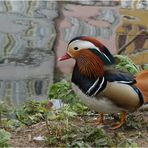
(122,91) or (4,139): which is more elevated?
(122,91)

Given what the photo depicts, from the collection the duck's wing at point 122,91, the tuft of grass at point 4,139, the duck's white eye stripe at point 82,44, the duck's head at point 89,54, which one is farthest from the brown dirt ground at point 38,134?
the duck's white eye stripe at point 82,44

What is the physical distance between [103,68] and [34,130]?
784 millimetres

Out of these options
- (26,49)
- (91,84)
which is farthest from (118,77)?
(26,49)

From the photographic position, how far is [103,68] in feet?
14.5

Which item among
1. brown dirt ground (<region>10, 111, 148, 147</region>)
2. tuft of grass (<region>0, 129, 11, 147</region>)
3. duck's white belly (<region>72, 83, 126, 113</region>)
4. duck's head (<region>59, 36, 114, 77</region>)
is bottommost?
brown dirt ground (<region>10, 111, 148, 147</region>)

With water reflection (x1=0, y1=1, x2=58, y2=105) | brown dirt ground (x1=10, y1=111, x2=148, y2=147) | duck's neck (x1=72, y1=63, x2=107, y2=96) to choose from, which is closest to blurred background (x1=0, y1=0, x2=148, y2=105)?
water reflection (x1=0, y1=1, x2=58, y2=105)

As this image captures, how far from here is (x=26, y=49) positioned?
347 inches

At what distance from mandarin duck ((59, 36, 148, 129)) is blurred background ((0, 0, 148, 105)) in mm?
2331

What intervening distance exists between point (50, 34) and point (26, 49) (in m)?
0.94

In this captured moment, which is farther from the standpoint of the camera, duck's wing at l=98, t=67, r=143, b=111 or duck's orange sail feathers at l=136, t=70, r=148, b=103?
duck's orange sail feathers at l=136, t=70, r=148, b=103

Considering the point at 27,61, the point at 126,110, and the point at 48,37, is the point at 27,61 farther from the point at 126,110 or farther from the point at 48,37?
the point at 126,110

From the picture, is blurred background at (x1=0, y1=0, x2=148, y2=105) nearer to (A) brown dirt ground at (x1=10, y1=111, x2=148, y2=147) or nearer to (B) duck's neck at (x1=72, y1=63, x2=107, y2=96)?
(A) brown dirt ground at (x1=10, y1=111, x2=148, y2=147)

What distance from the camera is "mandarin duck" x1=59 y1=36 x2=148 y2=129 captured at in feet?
14.3

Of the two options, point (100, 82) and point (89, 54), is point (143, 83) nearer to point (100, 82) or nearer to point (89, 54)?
point (100, 82)
